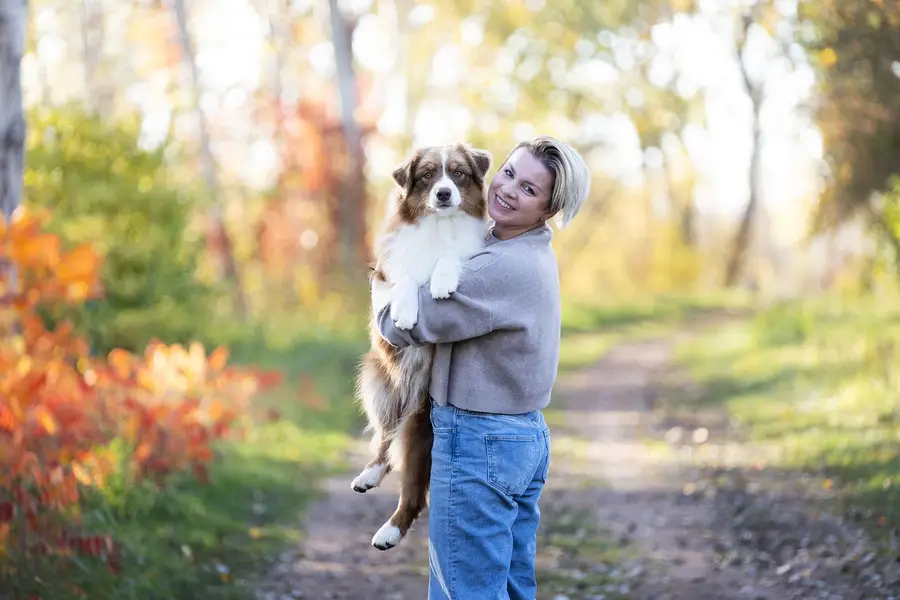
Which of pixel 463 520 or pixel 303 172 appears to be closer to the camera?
pixel 463 520

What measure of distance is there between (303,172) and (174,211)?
8967 mm

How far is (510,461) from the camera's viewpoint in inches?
139

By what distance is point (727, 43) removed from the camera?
27797 millimetres

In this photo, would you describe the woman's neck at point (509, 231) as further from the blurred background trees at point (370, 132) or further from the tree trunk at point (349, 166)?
the tree trunk at point (349, 166)

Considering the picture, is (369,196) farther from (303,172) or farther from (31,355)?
(31,355)

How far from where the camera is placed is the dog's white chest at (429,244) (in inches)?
160

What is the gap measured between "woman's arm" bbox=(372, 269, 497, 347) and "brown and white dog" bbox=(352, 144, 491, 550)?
0.17m

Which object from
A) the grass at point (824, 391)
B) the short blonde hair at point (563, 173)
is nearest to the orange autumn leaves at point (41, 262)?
the short blonde hair at point (563, 173)

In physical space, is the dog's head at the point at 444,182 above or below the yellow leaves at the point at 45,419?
above

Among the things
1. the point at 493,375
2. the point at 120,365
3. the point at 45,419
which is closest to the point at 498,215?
the point at 493,375

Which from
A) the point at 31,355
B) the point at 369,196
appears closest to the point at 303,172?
the point at 369,196

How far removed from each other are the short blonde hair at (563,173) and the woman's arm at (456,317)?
381 millimetres

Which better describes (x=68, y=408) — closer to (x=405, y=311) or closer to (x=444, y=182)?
(x=444, y=182)

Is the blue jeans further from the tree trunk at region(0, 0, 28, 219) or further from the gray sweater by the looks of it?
the tree trunk at region(0, 0, 28, 219)
